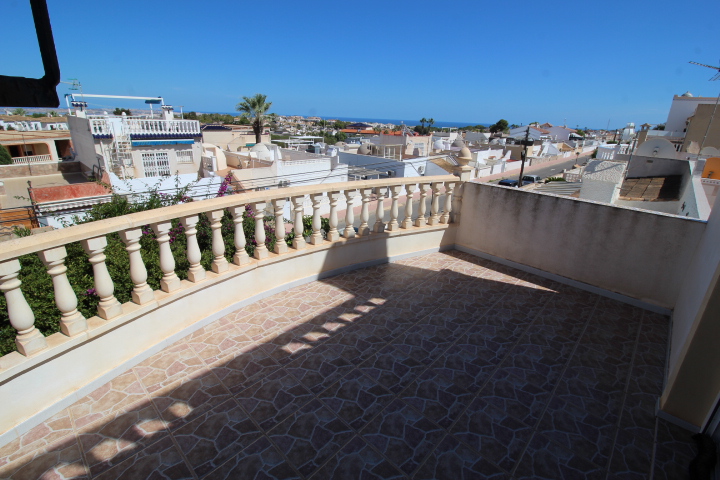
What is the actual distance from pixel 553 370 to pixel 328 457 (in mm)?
2256

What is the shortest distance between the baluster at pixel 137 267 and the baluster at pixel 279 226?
1450 mm

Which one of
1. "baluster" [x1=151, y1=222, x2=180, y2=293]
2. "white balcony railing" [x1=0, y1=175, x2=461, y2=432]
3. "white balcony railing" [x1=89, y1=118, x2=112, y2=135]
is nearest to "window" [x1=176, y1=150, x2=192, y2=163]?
"white balcony railing" [x1=89, y1=118, x2=112, y2=135]

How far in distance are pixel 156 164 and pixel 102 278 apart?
24.7 meters

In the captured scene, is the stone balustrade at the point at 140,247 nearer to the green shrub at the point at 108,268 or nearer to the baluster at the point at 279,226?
the baluster at the point at 279,226

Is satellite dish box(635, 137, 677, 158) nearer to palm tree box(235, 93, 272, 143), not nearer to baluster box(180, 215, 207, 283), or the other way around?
baluster box(180, 215, 207, 283)

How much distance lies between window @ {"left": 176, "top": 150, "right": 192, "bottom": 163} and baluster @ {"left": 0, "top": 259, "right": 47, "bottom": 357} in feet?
83.2

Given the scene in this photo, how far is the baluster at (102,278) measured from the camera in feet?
9.17

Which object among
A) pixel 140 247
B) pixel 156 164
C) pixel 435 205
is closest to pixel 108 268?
pixel 140 247

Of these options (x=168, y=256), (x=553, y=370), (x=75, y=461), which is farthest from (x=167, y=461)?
(x=553, y=370)

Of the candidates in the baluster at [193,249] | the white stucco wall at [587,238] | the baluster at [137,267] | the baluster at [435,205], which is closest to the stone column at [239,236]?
the baluster at [193,249]

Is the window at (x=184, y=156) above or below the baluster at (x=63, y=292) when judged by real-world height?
below

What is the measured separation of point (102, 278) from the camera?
291cm

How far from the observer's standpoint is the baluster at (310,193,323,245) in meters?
4.54

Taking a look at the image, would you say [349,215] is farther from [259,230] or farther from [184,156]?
[184,156]
